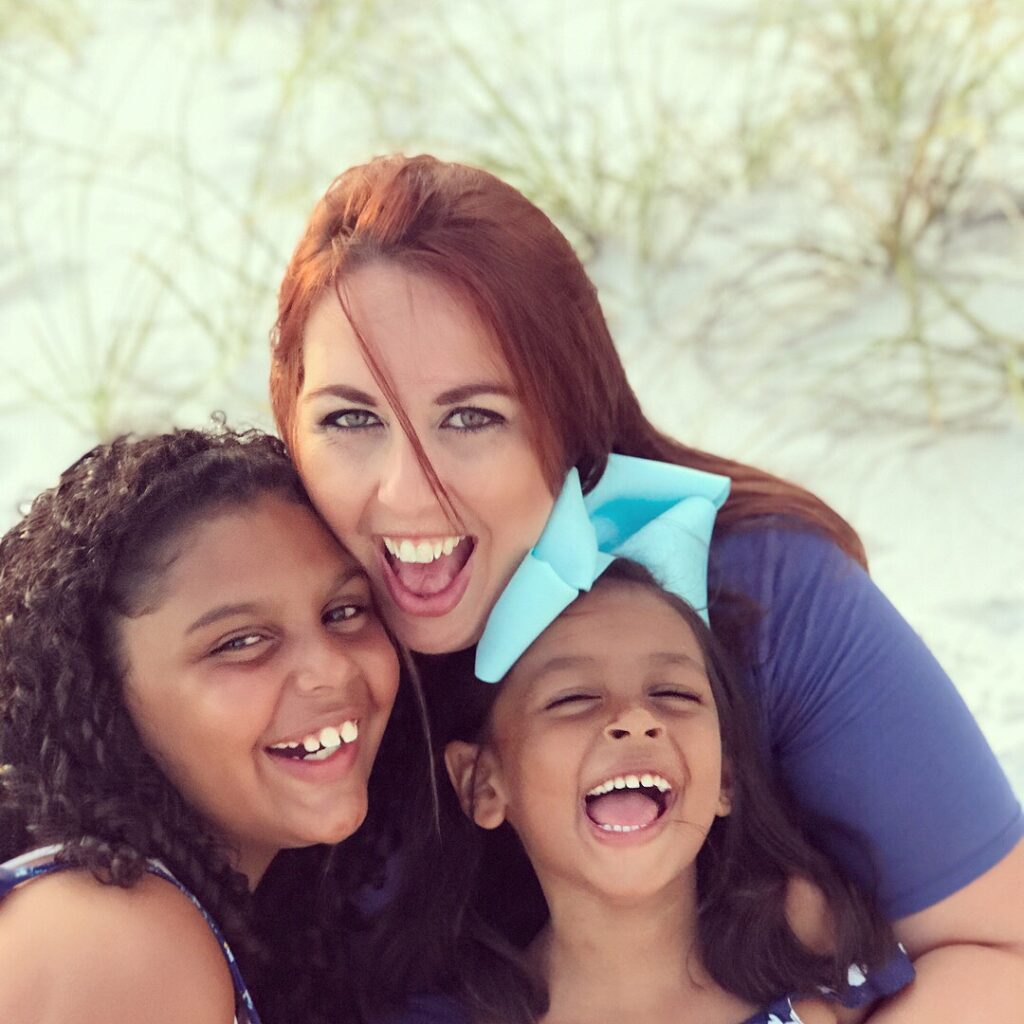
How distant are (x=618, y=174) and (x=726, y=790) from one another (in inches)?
108

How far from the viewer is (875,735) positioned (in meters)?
2.44

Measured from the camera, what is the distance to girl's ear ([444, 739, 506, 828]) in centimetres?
243

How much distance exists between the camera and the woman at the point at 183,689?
212 centimetres

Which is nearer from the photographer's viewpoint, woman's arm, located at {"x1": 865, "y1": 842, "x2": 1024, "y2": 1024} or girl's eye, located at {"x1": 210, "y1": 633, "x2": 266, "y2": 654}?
girl's eye, located at {"x1": 210, "y1": 633, "x2": 266, "y2": 654}

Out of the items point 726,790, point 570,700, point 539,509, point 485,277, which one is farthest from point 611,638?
point 485,277

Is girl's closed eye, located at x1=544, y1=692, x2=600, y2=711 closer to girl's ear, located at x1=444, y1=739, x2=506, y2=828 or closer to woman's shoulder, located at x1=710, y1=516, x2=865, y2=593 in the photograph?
girl's ear, located at x1=444, y1=739, x2=506, y2=828

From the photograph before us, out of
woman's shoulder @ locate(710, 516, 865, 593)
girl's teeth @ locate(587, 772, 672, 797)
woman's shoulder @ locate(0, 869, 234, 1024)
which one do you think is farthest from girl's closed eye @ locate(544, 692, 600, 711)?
woman's shoulder @ locate(0, 869, 234, 1024)

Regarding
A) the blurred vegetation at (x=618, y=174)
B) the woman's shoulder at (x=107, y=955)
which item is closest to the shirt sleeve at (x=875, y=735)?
the woman's shoulder at (x=107, y=955)

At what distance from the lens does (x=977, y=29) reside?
4551 mm

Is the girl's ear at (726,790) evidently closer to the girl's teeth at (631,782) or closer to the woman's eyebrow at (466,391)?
the girl's teeth at (631,782)

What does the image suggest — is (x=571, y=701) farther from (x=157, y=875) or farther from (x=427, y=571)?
(x=157, y=875)

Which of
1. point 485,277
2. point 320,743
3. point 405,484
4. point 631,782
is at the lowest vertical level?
point 631,782

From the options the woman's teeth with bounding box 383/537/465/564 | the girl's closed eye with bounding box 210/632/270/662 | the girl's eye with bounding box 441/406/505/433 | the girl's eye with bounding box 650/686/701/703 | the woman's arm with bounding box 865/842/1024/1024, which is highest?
the girl's eye with bounding box 441/406/505/433

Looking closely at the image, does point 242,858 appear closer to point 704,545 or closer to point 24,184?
point 704,545
